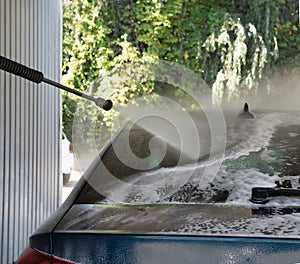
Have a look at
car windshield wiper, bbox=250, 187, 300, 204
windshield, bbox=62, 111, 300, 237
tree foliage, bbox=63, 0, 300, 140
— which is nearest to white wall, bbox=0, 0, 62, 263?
windshield, bbox=62, 111, 300, 237

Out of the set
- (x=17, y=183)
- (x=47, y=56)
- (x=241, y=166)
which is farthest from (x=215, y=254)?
(x=47, y=56)

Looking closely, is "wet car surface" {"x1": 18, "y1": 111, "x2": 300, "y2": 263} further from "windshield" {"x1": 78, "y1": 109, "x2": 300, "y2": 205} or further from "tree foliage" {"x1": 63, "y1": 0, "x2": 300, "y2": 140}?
"tree foliage" {"x1": 63, "y1": 0, "x2": 300, "y2": 140}

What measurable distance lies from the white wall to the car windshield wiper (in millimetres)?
2920

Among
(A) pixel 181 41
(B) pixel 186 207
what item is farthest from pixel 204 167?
(A) pixel 181 41

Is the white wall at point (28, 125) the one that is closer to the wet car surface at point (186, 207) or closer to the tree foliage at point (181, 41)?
the wet car surface at point (186, 207)

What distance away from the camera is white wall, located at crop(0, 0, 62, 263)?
16.1 feet

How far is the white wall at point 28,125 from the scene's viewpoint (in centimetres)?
490

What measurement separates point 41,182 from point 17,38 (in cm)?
153

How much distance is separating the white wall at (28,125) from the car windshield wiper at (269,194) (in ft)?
9.58

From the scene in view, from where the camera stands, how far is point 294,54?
1345 cm

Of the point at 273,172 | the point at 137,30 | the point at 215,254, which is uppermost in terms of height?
the point at 137,30

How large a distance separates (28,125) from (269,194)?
3621mm

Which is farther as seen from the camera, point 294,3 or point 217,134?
point 294,3

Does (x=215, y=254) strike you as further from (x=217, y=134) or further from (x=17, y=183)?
(x=17, y=183)
